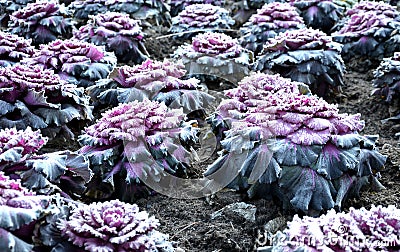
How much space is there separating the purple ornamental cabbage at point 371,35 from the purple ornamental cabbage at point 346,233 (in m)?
2.44

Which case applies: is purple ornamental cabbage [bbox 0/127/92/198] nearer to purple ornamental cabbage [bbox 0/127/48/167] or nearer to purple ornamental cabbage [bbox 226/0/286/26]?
purple ornamental cabbage [bbox 0/127/48/167]

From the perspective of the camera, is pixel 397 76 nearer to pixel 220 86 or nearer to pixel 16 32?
pixel 220 86

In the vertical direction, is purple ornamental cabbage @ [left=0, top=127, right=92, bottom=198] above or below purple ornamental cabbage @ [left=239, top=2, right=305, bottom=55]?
above

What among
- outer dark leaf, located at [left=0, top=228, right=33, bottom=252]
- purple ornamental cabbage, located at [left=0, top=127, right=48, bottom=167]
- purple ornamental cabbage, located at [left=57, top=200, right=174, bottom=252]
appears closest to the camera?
outer dark leaf, located at [left=0, top=228, right=33, bottom=252]

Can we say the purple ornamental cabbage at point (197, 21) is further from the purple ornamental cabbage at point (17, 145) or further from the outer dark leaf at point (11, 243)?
the outer dark leaf at point (11, 243)

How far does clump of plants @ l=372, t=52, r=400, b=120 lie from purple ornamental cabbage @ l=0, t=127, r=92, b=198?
2.07 m

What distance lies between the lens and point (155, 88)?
3.04m

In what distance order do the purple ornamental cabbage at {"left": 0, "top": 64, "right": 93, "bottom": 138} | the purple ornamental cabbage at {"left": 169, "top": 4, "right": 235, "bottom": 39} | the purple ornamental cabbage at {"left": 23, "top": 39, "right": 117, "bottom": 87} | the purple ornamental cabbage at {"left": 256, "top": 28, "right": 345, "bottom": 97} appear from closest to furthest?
1. the purple ornamental cabbage at {"left": 0, "top": 64, "right": 93, "bottom": 138}
2. the purple ornamental cabbage at {"left": 23, "top": 39, "right": 117, "bottom": 87}
3. the purple ornamental cabbage at {"left": 256, "top": 28, "right": 345, "bottom": 97}
4. the purple ornamental cabbage at {"left": 169, "top": 4, "right": 235, "bottom": 39}

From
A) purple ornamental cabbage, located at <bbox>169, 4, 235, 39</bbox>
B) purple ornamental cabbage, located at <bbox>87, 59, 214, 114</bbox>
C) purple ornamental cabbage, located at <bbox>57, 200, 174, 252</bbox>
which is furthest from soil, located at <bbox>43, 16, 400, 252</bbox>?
purple ornamental cabbage, located at <bbox>169, 4, 235, 39</bbox>

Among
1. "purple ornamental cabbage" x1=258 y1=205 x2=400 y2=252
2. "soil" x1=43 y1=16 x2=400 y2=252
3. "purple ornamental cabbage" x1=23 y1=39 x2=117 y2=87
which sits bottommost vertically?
"soil" x1=43 y1=16 x2=400 y2=252

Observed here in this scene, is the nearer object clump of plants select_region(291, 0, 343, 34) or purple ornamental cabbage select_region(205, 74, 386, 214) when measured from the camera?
purple ornamental cabbage select_region(205, 74, 386, 214)

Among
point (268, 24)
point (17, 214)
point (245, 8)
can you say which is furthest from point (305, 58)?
point (17, 214)

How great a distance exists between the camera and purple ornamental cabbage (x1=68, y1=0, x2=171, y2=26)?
14.6 feet

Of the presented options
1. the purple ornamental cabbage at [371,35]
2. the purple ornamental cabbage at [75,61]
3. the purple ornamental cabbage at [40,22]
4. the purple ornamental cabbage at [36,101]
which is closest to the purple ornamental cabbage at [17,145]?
the purple ornamental cabbage at [36,101]
